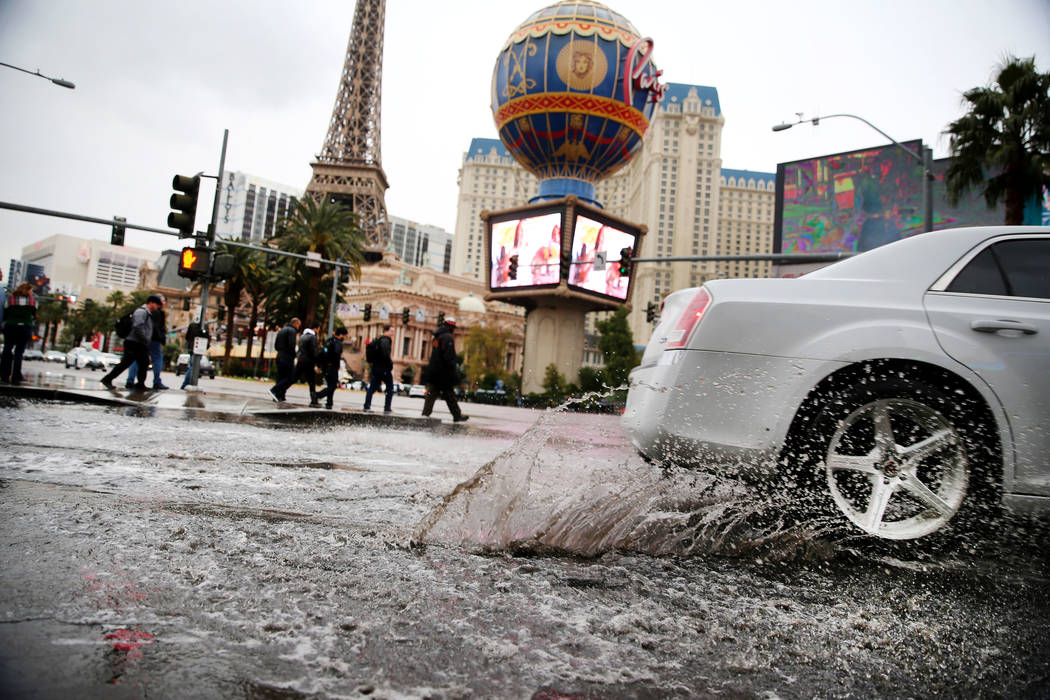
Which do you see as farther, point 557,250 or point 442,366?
point 557,250

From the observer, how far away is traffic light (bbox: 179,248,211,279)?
12125mm

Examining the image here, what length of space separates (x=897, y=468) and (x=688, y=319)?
1077 mm

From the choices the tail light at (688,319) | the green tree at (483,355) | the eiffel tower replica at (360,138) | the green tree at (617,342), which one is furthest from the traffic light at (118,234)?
the eiffel tower replica at (360,138)

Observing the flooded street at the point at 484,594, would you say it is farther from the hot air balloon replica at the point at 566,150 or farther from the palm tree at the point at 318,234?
the hot air balloon replica at the point at 566,150

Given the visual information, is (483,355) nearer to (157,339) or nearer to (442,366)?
(442,366)

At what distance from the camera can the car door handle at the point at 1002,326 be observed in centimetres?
266

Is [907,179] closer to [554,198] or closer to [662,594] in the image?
[554,198]

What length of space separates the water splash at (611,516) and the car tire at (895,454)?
24cm

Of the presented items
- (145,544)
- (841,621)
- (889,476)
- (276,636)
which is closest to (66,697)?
(276,636)

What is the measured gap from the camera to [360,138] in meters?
81.1

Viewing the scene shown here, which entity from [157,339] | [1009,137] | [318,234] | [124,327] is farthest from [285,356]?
[318,234]

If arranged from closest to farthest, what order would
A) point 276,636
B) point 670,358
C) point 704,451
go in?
point 276,636 → point 704,451 → point 670,358

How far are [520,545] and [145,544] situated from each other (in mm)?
1184

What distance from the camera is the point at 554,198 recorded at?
38.4 meters
